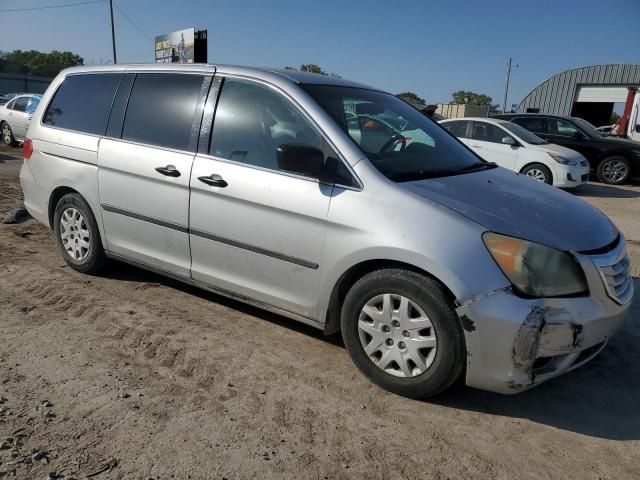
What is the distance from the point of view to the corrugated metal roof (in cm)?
3000

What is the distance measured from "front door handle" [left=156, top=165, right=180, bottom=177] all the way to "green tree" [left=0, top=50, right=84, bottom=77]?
67245mm

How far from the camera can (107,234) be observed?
4215 mm

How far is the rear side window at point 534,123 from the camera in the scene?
1313 centimetres

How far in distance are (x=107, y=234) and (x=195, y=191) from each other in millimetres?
1162

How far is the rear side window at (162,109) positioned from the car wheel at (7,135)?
1294 centimetres

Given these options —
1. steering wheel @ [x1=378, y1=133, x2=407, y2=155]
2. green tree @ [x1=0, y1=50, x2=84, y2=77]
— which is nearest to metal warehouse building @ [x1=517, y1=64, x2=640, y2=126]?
steering wheel @ [x1=378, y1=133, x2=407, y2=155]

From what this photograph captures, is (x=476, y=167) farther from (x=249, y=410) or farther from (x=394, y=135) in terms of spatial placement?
(x=249, y=410)

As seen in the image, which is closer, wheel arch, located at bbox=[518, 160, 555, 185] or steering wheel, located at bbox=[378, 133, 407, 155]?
steering wheel, located at bbox=[378, 133, 407, 155]

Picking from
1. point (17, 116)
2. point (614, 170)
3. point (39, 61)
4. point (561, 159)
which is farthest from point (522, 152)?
point (39, 61)

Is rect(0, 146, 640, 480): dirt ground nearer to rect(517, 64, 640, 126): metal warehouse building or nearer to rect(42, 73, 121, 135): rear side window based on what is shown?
rect(42, 73, 121, 135): rear side window

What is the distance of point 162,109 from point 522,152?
874cm

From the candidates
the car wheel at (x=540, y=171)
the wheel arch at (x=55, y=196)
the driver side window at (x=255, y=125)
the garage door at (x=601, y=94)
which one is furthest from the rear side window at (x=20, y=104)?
the garage door at (x=601, y=94)

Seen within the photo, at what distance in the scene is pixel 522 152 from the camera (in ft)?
35.1

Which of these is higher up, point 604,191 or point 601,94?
point 601,94
